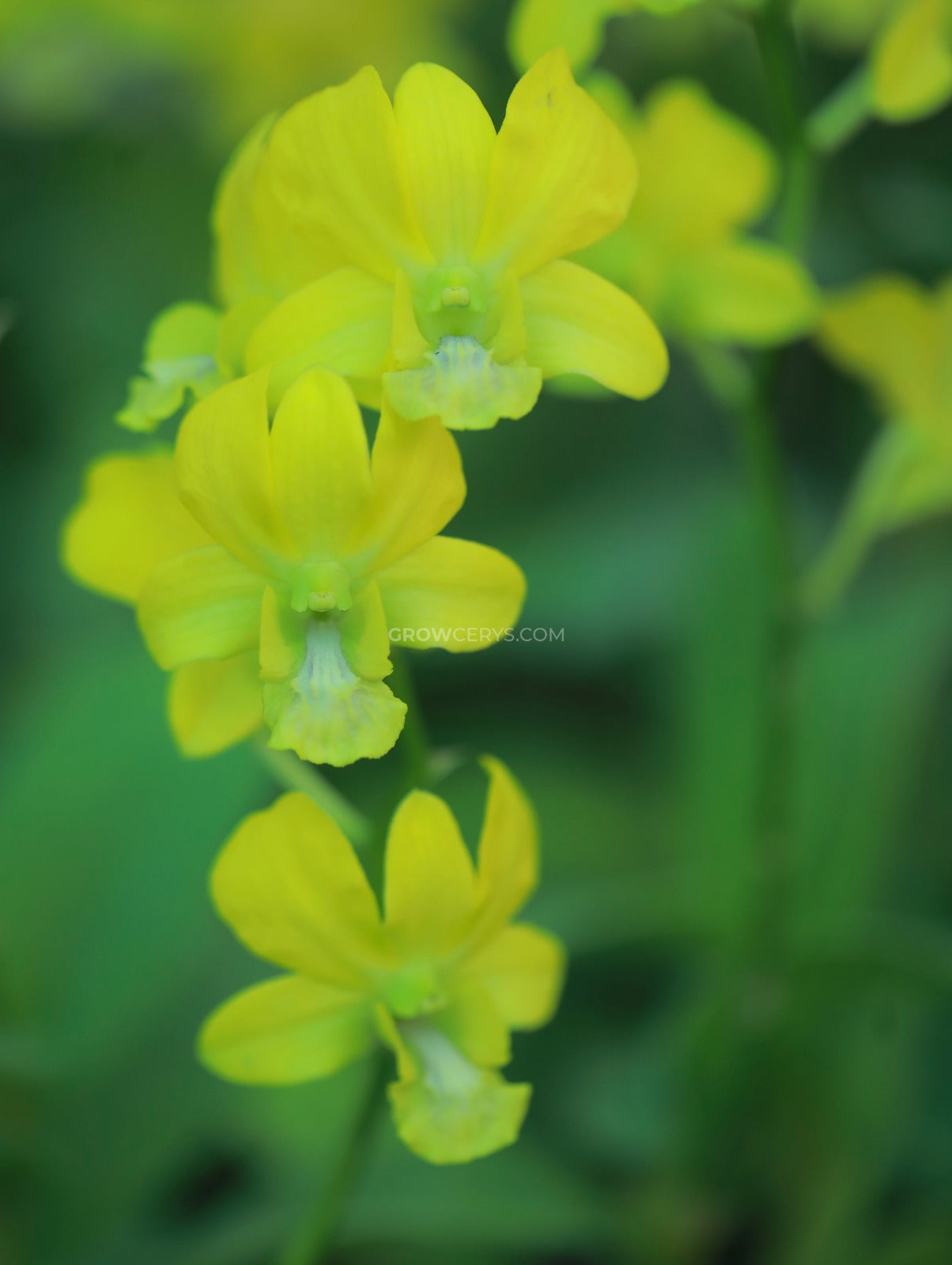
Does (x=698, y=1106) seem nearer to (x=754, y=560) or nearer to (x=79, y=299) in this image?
(x=754, y=560)

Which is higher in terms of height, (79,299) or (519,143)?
(79,299)

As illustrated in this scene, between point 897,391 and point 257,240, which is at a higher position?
point 897,391

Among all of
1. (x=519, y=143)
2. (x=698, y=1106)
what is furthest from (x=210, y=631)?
(x=698, y=1106)

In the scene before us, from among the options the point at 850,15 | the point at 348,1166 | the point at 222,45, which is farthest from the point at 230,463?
the point at 222,45

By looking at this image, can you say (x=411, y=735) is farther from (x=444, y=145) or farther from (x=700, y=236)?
(x=700, y=236)

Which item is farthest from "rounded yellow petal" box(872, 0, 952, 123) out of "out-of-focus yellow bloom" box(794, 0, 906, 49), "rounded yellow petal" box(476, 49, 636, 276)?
"out-of-focus yellow bloom" box(794, 0, 906, 49)

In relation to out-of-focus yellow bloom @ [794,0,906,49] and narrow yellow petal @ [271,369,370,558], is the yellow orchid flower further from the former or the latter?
out-of-focus yellow bloom @ [794,0,906,49]
